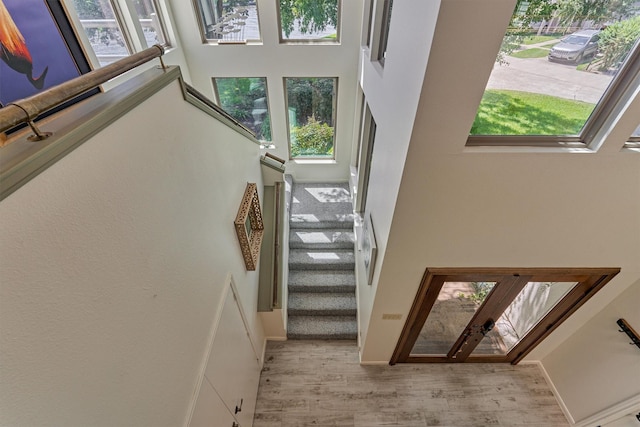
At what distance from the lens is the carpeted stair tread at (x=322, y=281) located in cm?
445

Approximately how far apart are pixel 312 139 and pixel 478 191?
4.15 metres

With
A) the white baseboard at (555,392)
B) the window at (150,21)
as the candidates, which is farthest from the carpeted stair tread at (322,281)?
the window at (150,21)

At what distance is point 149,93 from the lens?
4.72 ft

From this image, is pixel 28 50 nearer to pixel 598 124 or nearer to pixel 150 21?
pixel 150 21

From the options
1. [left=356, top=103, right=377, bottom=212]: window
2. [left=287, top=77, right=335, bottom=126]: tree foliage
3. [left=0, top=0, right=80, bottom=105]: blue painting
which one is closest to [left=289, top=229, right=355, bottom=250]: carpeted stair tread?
[left=356, top=103, right=377, bottom=212]: window

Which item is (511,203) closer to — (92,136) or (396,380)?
(92,136)

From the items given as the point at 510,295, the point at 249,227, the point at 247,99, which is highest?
the point at 247,99

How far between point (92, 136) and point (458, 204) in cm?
214

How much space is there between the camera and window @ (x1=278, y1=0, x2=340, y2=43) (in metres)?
4.35

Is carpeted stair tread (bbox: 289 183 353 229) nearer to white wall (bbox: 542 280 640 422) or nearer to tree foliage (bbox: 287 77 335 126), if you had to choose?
tree foliage (bbox: 287 77 335 126)

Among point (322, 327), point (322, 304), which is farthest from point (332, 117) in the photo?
point (322, 327)

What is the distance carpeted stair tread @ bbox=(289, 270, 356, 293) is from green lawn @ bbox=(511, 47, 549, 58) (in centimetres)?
355

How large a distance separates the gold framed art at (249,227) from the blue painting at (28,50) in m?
1.87

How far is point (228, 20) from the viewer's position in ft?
14.8
